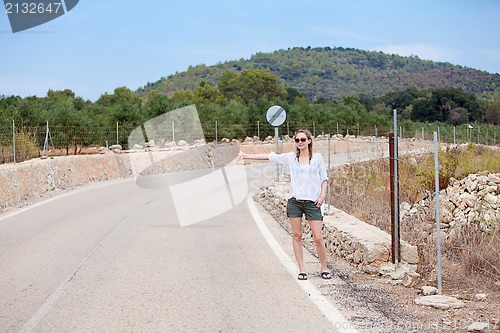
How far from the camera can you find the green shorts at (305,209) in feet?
21.4

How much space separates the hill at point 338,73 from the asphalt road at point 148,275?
117m

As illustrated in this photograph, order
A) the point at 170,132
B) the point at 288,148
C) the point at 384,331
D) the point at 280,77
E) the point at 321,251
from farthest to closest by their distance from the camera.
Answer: the point at 280,77 < the point at 288,148 < the point at 170,132 < the point at 321,251 < the point at 384,331

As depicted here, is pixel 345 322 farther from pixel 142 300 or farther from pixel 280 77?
pixel 280 77

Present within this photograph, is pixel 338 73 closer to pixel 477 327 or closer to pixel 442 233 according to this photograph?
pixel 442 233

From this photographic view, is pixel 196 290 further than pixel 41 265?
No

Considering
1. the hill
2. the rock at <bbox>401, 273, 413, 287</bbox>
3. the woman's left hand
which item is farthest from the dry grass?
the hill

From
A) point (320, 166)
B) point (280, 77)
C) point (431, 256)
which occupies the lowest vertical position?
point (431, 256)

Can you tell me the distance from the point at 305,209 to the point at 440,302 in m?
2.05

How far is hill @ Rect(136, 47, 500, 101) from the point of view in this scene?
133m

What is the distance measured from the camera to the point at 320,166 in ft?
21.7

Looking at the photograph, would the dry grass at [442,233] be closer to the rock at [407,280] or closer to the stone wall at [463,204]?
the stone wall at [463,204]

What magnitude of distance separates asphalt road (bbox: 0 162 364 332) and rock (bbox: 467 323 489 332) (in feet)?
4.05

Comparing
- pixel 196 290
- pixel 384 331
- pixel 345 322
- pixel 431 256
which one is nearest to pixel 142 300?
pixel 196 290

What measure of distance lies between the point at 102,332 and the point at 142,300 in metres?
0.98
